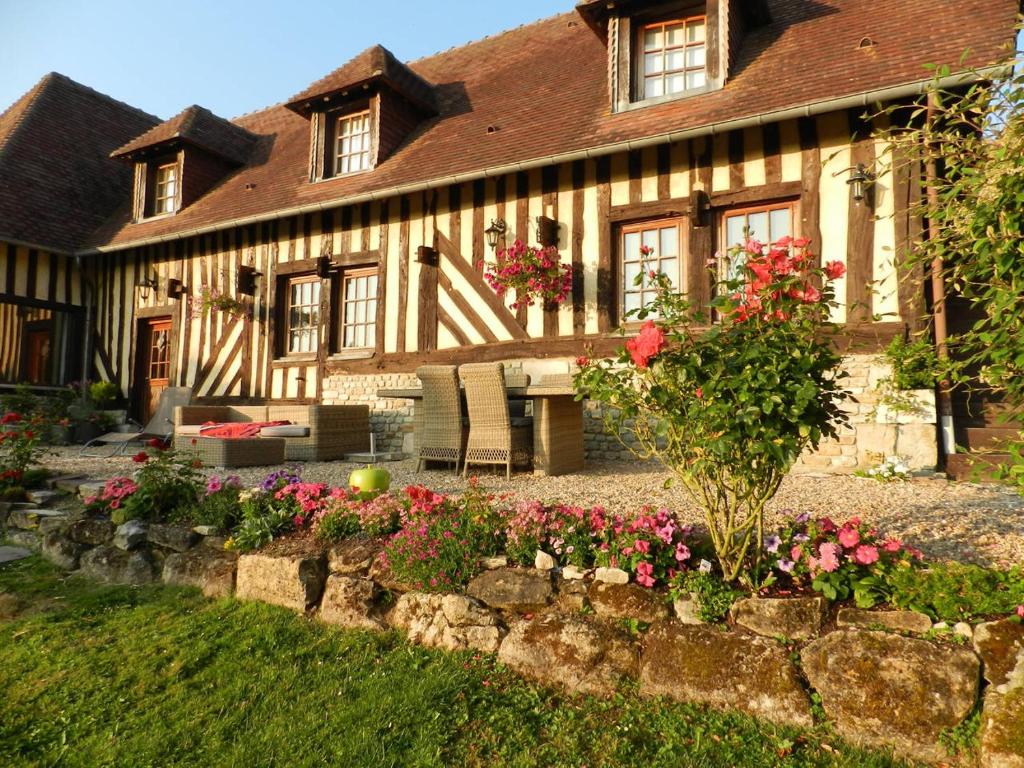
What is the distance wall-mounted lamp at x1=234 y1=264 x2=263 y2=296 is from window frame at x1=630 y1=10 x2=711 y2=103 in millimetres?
5493

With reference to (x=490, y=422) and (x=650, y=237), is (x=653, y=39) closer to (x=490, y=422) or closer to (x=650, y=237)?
(x=650, y=237)

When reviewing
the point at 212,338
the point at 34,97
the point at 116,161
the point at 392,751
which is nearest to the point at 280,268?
the point at 212,338

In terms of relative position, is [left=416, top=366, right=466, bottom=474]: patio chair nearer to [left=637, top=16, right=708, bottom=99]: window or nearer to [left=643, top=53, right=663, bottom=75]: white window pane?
[left=637, top=16, right=708, bottom=99]: window

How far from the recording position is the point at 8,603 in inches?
A: 127

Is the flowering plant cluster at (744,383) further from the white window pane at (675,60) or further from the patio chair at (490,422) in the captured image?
the white window pane at (675,60)

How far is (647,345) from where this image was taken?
7.20 feet

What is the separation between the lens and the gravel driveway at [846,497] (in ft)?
8.86

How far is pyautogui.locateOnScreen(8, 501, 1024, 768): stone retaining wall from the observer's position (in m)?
1.86

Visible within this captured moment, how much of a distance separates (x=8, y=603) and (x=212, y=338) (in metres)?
6.42

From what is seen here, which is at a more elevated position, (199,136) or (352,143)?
(199,136)

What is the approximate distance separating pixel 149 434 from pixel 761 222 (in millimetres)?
7558

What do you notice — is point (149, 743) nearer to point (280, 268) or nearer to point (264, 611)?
point (264, 611)

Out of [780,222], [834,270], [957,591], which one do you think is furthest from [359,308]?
[957,591]

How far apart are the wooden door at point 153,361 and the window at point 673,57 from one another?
7781 mm
